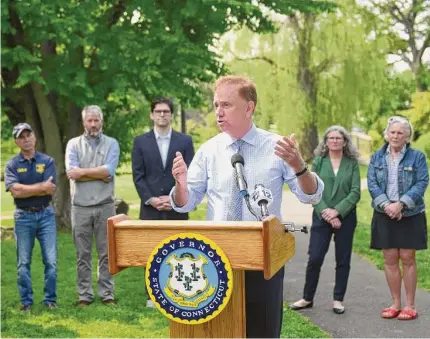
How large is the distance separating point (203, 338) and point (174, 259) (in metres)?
0.45

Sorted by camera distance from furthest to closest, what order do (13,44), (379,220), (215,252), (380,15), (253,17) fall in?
(380,15)
(253,17)
(13,44)
(379,220)
(215,252)

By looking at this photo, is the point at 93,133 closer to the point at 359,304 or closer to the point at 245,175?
the point at 359,304

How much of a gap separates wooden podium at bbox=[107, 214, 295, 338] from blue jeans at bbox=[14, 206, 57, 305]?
4571 millimetres

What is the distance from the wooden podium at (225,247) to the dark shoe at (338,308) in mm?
4275

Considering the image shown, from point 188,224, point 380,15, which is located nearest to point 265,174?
point 188,224

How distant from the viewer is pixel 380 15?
110 feet

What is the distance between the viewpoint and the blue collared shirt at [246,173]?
13.1 feet

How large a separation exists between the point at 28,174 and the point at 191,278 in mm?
5118

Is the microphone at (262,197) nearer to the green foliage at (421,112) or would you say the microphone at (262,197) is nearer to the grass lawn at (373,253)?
the grass lawn at (373,253)

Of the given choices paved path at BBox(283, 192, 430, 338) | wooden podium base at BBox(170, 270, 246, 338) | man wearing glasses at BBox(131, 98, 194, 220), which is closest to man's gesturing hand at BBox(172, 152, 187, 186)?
wooden podium base at BBox(170, 270, 246, 338)

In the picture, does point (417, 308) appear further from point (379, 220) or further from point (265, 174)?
point (265, 174)

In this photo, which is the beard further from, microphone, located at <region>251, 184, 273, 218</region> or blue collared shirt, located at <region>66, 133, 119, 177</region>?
microphone, located at <region>251, 184, 273, 218</region>

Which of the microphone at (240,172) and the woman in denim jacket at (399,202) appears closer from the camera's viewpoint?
the microphone at (240,172)

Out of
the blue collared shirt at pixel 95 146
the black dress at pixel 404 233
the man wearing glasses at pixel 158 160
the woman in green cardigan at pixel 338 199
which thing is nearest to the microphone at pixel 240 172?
the black dress at pixel 404 233
